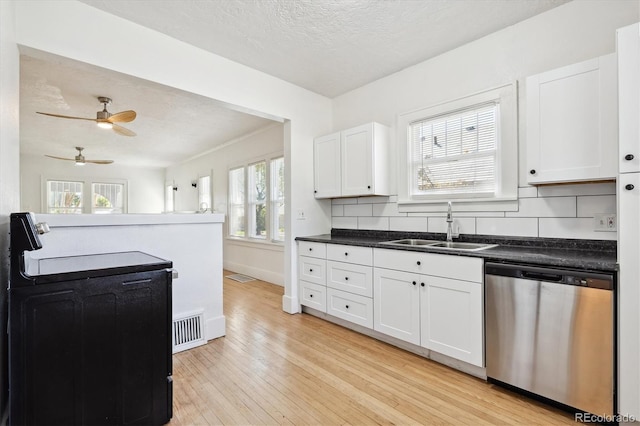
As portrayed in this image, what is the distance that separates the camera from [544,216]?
91.8 inches

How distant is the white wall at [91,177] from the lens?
7117 millimetres

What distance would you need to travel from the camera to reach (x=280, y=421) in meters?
1.71

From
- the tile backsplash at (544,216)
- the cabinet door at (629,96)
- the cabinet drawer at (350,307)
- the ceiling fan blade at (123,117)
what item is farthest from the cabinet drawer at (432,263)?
the ceiling fan blade at (123,117)

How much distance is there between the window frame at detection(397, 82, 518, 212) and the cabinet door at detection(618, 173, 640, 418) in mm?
901

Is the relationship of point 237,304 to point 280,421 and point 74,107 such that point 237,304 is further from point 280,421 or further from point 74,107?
point 74,107

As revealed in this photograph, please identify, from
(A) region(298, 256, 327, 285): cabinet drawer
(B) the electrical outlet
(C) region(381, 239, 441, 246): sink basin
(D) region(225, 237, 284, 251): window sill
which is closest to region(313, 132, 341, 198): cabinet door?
(A) region(298, 256, 327, 285): cabinet drawer

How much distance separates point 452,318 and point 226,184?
528 centimetres

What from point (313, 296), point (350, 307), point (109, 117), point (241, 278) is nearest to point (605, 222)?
point (350, 307)

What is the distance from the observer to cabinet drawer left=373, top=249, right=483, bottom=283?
2.12 m

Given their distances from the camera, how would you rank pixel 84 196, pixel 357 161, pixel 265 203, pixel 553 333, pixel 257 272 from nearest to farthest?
1. pixel 553 333
2. pixel 357 161
3. pixel 265 203
4. pixel 257 272
5. pixel 84 196

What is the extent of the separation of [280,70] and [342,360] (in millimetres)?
2902

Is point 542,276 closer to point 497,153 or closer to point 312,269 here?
point 497,153

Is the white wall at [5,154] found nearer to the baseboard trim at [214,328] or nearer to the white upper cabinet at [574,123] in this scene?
the baseboard trim at [214,328]

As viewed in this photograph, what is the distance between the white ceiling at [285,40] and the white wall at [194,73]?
0.29 feet
